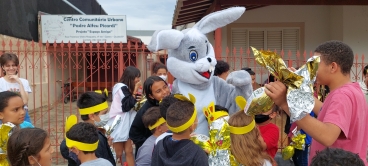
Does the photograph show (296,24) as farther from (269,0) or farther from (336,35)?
(269,0)

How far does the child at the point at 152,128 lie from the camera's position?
110 inches

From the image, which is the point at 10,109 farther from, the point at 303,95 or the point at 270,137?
the point at 303,95

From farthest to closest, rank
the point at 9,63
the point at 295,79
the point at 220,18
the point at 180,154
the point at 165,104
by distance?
the point at 9,63 < the point at 220,18 < the point at 165,104 < the point at 180,154 < the point at 295,79

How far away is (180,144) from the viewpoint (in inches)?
87.7

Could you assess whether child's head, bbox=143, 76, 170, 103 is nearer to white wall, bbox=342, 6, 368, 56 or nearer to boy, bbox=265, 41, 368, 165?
boy, bbox=265, 41, 368, 165

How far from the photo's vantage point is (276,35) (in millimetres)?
8523

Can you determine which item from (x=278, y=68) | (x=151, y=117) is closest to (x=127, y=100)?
(x=151, y=117)

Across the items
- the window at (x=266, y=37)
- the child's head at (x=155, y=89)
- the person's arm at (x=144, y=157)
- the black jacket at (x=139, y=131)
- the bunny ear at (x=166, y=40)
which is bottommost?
the person's arm at (x=144, y=157)

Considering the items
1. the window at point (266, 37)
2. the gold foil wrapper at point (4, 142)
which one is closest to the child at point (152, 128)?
the gold foil wrapper at point (4, 142)

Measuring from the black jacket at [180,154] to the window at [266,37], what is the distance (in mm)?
6469

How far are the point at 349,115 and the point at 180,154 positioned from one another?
994 mm

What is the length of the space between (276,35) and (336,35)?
1.35 m

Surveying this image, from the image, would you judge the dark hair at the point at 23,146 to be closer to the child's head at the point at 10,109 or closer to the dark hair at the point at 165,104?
the child's head at the point at 10,109

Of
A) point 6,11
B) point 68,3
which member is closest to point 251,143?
point 6,11
